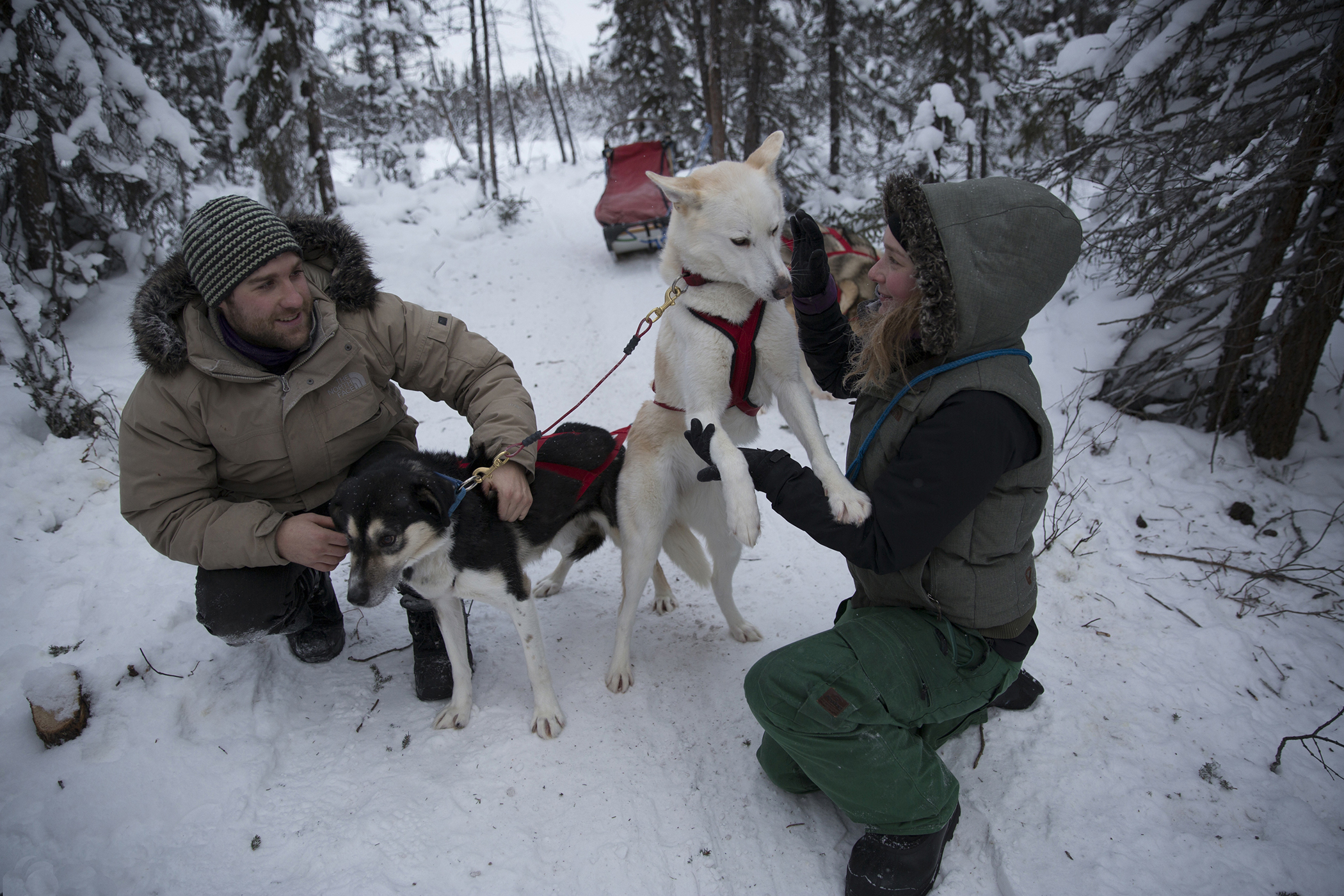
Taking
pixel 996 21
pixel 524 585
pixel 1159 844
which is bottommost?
pixel 1159 844

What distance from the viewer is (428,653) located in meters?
2.61

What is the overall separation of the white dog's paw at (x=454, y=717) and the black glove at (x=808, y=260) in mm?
2174

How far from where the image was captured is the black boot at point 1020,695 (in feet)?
7.65

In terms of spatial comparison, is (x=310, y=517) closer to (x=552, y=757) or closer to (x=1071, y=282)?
(x=552, y=757)

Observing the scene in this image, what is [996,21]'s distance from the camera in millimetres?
9000

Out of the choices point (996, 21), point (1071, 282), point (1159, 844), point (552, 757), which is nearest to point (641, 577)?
point (552, 757)

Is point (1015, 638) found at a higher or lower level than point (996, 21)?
lower

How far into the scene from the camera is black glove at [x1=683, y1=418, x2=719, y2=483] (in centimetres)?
207

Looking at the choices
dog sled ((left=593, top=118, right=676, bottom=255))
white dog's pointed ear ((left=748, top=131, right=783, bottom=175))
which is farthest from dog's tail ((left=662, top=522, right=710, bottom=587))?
dog sled ((left=593, top=118, right=676, bottom=255))

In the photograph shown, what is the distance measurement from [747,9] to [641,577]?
11.1 m

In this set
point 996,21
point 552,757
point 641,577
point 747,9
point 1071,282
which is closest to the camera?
point 552,757

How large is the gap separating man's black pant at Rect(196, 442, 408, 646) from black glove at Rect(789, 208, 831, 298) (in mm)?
1748

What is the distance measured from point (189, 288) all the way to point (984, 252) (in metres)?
2.76

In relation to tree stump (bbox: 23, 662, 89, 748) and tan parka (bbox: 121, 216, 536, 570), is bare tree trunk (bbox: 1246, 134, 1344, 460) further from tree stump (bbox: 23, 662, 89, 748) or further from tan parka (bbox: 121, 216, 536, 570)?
tree stump (bbox: 23, 662, 89, 748)
